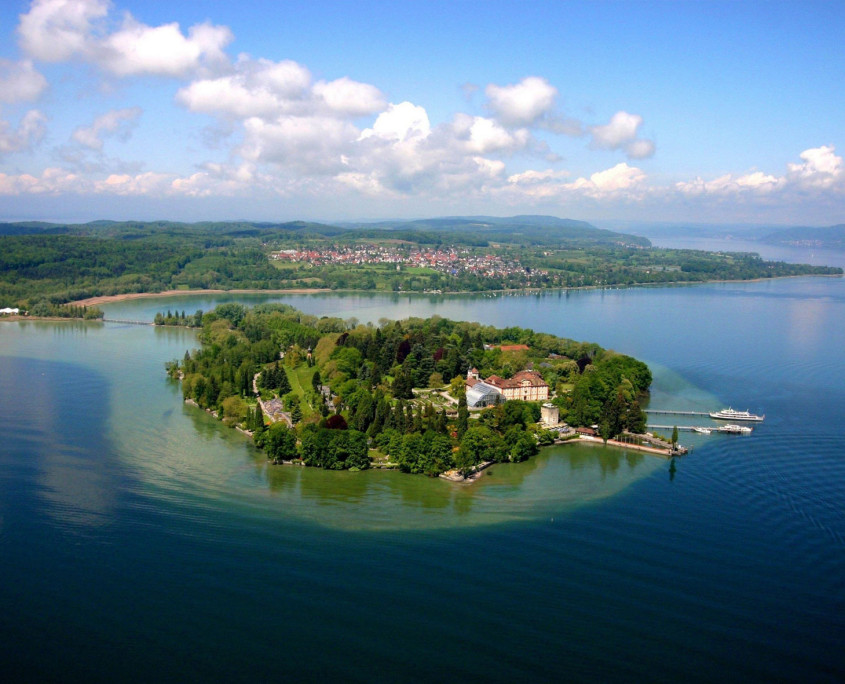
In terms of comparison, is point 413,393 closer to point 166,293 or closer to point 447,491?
point 447,491

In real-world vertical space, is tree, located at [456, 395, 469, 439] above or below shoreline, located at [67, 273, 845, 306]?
below

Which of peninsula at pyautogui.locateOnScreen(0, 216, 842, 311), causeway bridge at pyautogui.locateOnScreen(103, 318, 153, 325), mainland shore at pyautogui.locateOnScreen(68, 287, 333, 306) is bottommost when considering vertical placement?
causeway bridge at pyautogui.locateOnScreen(103, 318, 153, 325)

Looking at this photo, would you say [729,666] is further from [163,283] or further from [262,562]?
[163,283]

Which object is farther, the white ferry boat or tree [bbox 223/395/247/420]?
the white ferry boat

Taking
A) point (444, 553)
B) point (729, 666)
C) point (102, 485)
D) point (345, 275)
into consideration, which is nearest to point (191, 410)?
point (102, 485)

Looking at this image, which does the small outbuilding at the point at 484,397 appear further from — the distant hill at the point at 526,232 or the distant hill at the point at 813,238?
the distant hill at the point at 813,238

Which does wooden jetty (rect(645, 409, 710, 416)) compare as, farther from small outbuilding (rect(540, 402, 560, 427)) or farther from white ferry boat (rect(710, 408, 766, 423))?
small outbuilding (rect(540, 402, 560, 427))

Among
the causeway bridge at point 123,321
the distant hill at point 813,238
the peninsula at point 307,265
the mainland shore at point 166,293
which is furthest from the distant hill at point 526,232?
the causeway bridge at point 123,321

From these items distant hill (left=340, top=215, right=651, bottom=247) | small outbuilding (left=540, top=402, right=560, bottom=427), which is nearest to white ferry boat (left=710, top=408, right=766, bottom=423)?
small outbuilding (left=540, top=402, right=560, bottom=427)

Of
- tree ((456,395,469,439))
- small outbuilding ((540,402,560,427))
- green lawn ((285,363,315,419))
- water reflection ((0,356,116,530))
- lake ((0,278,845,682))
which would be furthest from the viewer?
green lawn ((285,363,315,419))
